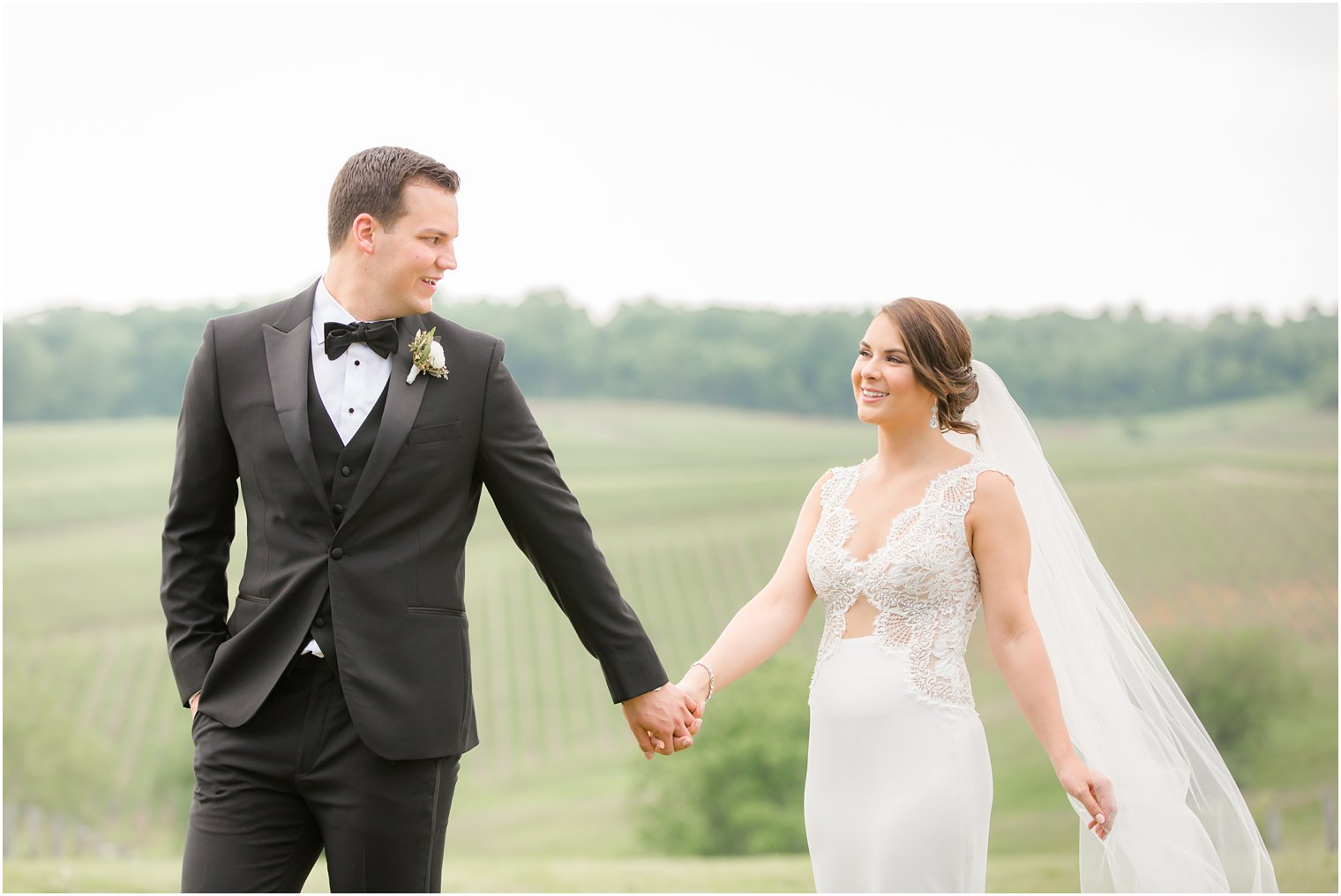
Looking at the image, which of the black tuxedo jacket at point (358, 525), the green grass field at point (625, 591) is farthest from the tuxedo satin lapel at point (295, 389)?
the green grass field at point (625, 591)

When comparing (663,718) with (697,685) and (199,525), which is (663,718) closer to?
(697,685)

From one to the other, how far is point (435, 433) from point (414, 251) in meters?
0.45

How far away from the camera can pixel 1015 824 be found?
37531mm

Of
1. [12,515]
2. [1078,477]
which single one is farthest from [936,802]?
[12,515]

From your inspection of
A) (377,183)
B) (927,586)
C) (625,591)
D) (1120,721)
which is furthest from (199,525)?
(625,591)

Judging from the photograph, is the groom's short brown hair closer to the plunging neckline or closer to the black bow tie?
the black bow tie

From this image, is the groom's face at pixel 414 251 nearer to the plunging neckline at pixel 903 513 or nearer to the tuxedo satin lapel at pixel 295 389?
the tuxedo satin lapel at pixel 295 389

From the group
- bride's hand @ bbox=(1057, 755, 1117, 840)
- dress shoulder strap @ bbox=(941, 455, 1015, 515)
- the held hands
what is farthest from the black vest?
bride's hand @ bbox=(1057, 755, 1117, 840)

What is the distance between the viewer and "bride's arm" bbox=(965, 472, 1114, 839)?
3248mm

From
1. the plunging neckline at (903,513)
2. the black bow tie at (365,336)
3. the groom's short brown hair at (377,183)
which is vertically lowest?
the plunging neckline at (903,513)

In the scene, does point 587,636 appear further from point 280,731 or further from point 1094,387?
point 1094,387

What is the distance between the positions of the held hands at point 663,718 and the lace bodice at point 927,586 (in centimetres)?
44

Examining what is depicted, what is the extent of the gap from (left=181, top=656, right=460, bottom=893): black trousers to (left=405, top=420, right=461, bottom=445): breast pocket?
21.1 inches

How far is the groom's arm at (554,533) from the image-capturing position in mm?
2959
